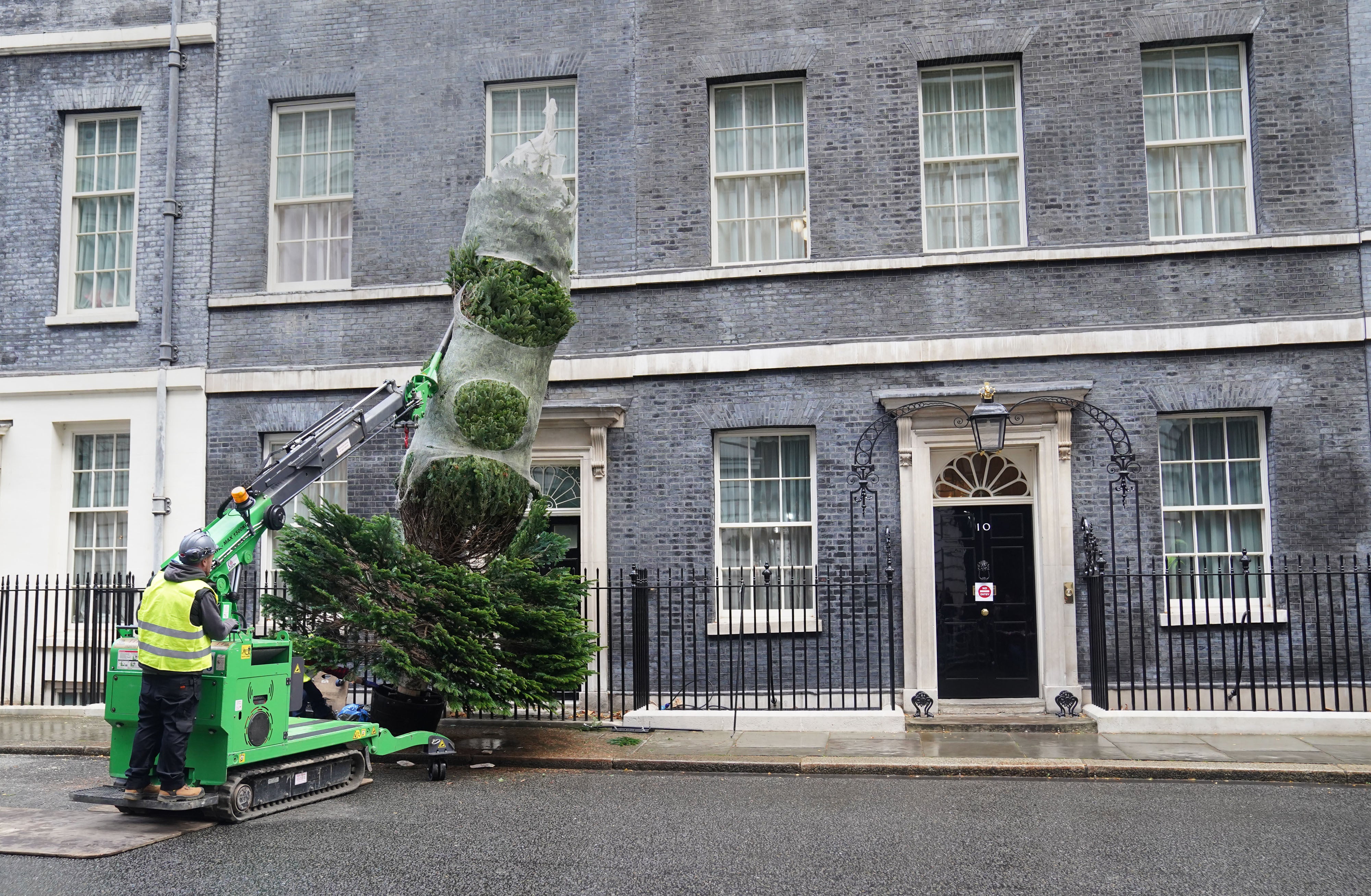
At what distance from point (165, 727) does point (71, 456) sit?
8.33 meters

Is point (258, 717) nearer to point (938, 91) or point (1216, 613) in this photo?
point (1216, 613)

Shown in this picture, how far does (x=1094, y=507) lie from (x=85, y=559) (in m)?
11.5

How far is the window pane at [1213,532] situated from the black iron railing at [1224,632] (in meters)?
0.14

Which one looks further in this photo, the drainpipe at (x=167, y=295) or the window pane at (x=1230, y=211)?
the drainpipe at (x=167, y=295)

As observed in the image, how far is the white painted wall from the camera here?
1345 centimetres

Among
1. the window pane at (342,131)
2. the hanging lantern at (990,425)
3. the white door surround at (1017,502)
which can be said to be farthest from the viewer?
the window pane at (342,131)

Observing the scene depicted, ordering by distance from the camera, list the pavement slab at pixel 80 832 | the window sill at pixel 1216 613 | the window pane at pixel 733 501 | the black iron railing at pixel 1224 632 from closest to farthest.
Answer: the pavement slab at pixel 80 832 → the black iron railing at pixel 1224 632 → the window sill at pixel 1216 613 → the window pane at pixel 733 501

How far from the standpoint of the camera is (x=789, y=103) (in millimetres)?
13125

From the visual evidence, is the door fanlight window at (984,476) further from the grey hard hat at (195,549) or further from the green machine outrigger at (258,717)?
the grey hard hat at (195,549)

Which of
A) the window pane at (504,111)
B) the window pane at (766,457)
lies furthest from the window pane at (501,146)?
the window pane at (766,457)

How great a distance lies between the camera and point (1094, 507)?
39.2 ft

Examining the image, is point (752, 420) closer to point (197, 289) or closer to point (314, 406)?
point (314, 406)

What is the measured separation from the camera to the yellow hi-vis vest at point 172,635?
7.02m

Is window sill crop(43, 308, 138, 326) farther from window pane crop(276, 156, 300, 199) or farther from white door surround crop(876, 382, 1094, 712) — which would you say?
white door surround crop(876, 382, 1094, 712)
